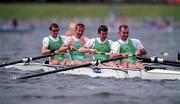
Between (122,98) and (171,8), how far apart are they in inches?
2608

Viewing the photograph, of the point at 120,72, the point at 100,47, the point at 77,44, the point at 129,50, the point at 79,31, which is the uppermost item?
the point at 79,31

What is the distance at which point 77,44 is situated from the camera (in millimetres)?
19203

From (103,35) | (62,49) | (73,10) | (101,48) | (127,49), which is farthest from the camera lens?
(73,10)

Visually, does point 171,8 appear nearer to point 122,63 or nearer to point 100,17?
point 100,17

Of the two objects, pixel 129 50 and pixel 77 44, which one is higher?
pixel 77 44

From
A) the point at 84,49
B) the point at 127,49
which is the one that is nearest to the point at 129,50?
the point at 127,49

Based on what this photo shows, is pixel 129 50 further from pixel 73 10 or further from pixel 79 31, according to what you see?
pixel 73 10

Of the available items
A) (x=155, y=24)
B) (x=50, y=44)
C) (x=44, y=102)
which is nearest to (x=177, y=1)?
(x=155, y=24)

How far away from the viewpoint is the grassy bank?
7338cm

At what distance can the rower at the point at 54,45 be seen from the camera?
63.0ft

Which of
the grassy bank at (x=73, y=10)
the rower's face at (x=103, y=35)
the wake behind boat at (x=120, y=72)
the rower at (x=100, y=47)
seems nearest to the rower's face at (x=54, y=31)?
the wake behind boat at (x=120, y=72)

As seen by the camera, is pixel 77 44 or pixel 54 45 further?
pixel 54 45

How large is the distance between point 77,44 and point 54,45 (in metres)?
0.94

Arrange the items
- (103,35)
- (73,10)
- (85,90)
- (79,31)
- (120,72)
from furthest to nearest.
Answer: (73,10) < (79,31) < (103,35) < (120,72) < (85,90)
